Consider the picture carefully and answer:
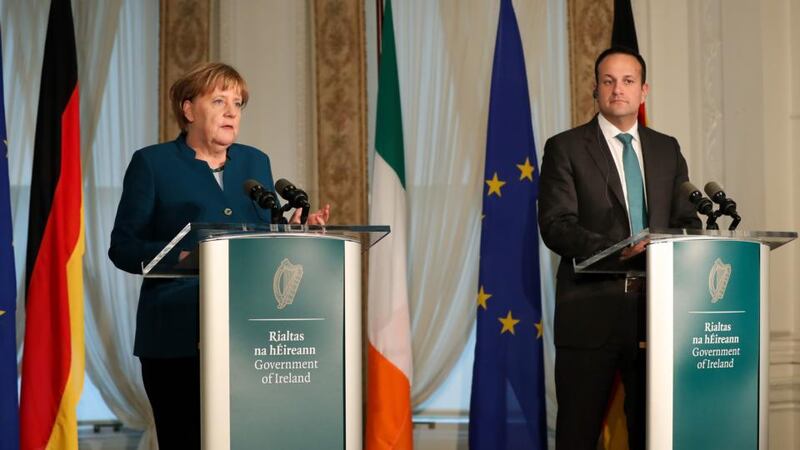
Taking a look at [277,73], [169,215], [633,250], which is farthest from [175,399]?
[277,73]

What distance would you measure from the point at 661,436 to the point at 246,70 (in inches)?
138

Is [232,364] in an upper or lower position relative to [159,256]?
lower

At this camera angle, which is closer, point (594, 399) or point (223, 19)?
point (594, 399)

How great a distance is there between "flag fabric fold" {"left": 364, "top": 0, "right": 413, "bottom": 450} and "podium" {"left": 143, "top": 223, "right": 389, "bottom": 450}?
7.81 feet

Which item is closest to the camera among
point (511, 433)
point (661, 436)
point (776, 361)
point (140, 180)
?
point (661, 436)

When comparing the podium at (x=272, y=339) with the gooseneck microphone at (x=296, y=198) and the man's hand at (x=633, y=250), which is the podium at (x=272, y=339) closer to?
the gooseneck microphone at (x=296, y=198)

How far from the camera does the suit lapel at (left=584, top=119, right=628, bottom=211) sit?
3.70 meters

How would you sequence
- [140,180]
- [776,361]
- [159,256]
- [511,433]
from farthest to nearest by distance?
[776,361] < [511,433] < [140,180] < [159,256]

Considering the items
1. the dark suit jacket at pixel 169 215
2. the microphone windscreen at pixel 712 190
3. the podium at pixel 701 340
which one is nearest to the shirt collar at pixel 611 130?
the microphone windscreen at pixel 712 190

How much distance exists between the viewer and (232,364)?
2.55 m

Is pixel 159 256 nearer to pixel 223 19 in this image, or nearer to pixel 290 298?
pixel 290 298

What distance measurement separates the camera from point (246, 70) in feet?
18.6

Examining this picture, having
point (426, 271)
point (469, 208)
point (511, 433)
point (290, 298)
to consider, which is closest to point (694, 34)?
point (469, 208)

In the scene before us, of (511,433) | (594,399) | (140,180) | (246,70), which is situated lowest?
(511,433)
